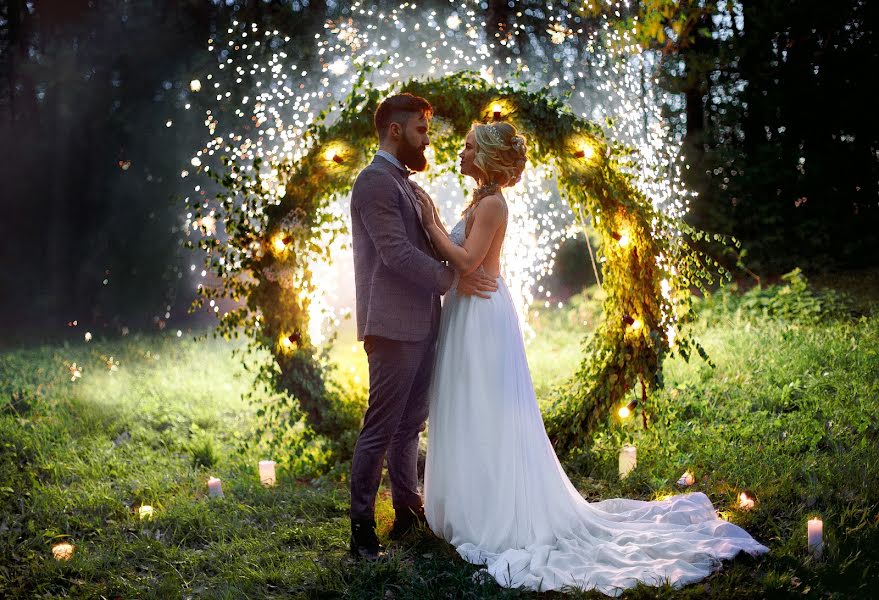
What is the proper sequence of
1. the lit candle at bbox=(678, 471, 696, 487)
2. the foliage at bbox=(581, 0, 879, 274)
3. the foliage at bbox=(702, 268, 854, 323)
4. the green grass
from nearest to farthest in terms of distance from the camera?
1. the green grass
2. the lit candle at bbox=(678, 471, 696, 487)
3. the foliage at bbox=(702, 268, 854, 323)
4. the foliage at bbox=(581, 0, 879, 274)

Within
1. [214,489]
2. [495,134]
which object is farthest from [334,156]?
[214,489]

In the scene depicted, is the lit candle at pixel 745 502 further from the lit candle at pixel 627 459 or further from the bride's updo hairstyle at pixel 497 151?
the bride's updo hairstyle at pixel 497 151

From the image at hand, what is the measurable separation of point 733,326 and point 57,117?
34.9 ft

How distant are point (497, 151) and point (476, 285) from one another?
2.28ft

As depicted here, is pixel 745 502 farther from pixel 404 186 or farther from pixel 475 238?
pixel 404 186

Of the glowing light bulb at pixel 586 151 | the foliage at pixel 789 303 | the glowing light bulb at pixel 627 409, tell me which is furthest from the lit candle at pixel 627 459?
the foliage at pixel 789 303

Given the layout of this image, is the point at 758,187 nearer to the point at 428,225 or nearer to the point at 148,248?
the point at 428,225

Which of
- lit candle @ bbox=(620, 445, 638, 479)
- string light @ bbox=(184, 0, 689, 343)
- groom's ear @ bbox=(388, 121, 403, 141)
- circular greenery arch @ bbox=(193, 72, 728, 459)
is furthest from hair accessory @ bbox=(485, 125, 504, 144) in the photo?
string light @ bbox=(184, 0, 689, 343)

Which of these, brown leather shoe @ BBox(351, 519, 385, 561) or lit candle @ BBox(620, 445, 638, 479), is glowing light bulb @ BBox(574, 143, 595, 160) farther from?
brown leather shoe @ BBox(351, 519, 385, 561)

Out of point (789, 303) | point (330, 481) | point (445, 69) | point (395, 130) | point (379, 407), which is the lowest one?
point (330, 481)

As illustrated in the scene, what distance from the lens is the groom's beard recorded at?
13.4ft

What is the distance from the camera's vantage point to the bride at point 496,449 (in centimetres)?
397

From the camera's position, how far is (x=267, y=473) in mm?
5324

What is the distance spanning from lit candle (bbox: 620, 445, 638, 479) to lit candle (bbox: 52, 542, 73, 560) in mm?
3220
